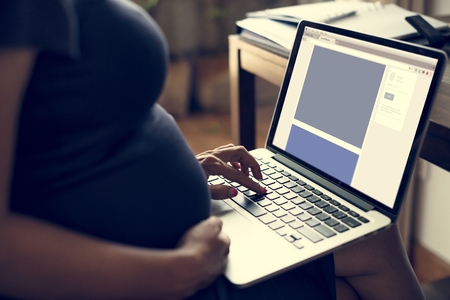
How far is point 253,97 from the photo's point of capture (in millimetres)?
1389

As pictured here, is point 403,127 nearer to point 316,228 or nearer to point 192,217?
point 316,228

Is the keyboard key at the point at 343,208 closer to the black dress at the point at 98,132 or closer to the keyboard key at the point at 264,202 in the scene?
the keyboard key at the point at 264,202

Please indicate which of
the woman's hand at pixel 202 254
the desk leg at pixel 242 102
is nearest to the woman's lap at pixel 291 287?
the woman's hand at pixel 202 254

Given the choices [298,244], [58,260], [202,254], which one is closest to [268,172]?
[298,244]

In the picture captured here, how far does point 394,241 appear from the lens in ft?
2.64

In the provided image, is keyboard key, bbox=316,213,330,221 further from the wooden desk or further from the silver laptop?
the wooden desk

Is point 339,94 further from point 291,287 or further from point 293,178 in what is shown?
point 291,287

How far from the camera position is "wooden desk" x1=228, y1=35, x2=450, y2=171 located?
0.77m

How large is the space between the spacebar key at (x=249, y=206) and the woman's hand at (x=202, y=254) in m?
0.14

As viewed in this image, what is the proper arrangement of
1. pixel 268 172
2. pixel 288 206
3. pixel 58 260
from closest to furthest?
pixel 58 260 → pixel 288 206 → pixel 268 172

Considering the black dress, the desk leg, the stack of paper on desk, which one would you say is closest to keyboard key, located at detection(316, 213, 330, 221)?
the black dress

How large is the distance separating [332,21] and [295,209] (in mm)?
540

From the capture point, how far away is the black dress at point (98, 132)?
0.52 m

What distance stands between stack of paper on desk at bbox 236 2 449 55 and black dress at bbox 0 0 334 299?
531 millimetres
